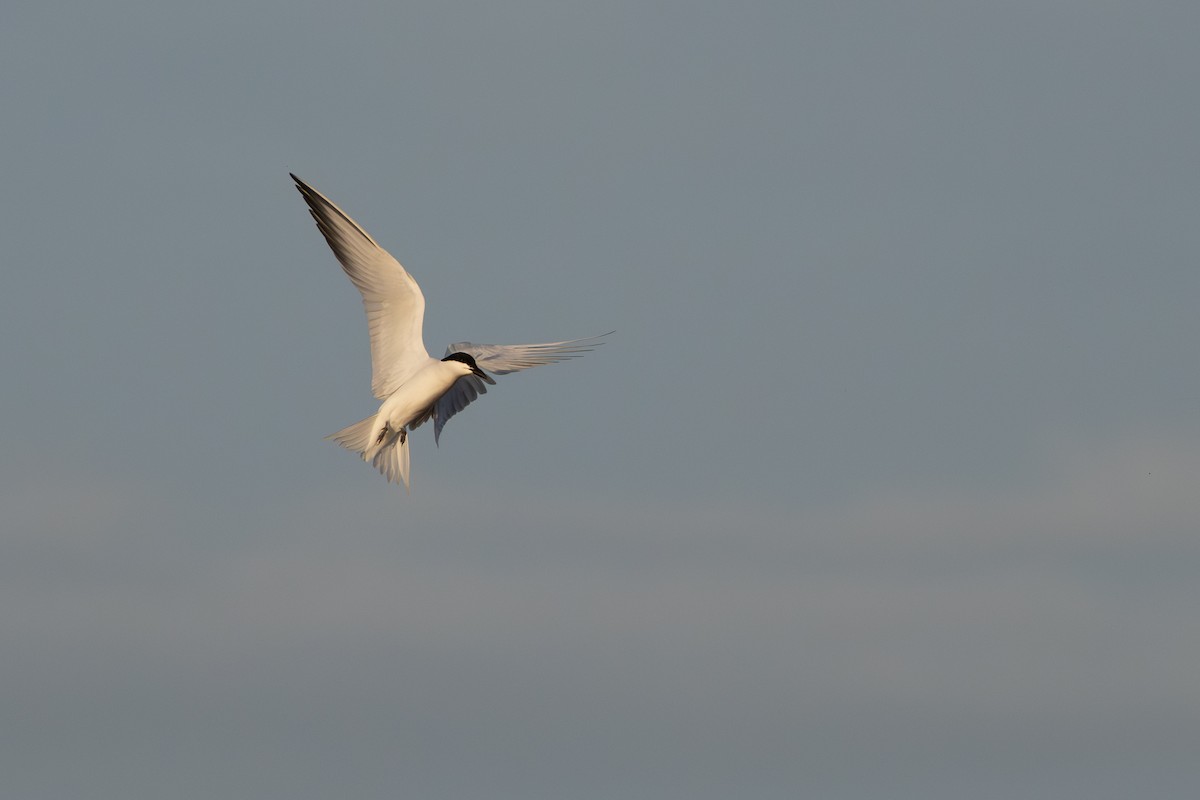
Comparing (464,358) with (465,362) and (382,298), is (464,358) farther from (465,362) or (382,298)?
(382,298)

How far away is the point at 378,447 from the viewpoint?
25.9 metres

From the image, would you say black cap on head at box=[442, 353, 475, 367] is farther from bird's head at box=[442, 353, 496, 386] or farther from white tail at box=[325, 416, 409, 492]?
white tail at box=[325, 416, 409, 492]

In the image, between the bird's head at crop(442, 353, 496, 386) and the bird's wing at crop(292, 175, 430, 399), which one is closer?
the bird's head at crop(442, 353, 496, 386)

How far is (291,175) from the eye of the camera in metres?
24.8

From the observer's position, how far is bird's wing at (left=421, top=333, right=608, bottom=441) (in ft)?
86.9

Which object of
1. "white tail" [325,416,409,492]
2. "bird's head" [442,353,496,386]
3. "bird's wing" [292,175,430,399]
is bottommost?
"white tail" [325,416,409,492]

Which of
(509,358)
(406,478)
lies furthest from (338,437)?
(509,358)

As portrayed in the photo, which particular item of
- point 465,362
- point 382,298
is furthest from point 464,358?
point 382,298

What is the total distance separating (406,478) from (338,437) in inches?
49.8

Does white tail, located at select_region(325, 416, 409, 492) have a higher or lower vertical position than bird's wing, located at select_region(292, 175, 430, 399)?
lower

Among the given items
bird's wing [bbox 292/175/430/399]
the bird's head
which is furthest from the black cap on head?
bird's wing [bbox 292/175/430/399]

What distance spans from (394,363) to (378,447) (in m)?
1.44

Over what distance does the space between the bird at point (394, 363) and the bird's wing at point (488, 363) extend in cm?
2

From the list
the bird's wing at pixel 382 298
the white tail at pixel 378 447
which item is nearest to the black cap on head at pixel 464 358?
the bird's wing at pixel 382 298
